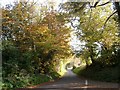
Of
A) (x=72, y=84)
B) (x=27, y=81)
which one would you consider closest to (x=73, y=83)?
(x=72, y=84)

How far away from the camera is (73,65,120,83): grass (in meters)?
7.35

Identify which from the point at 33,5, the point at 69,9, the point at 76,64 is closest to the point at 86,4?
the point at 69,9

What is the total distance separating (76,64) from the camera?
26.5 ft

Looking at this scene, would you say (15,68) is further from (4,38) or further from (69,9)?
(69,9)

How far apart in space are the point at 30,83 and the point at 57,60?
6.17 ft

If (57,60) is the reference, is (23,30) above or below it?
above

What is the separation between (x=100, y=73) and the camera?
7.86m

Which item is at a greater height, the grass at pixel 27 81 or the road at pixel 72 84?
the grass at pixel 27 81

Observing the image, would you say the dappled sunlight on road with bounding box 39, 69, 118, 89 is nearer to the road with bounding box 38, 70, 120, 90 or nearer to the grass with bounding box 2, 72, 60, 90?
the road with bounding box 38, 70, 120, 90

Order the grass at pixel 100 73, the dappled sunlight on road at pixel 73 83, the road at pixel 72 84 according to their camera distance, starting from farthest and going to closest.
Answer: the grass at pixel 100 73
the dappled sunlight on road at pixel 73 83
the road at pixel 72 84

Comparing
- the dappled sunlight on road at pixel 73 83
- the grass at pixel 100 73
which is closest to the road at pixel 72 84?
the dappled sunlight on road at pixel 73 83

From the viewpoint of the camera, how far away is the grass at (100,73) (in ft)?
24.1

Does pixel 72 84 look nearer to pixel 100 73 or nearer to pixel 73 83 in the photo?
pixel 73 83

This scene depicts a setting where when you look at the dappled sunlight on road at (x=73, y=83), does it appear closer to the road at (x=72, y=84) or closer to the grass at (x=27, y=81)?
the road at (x=72, y=84)
